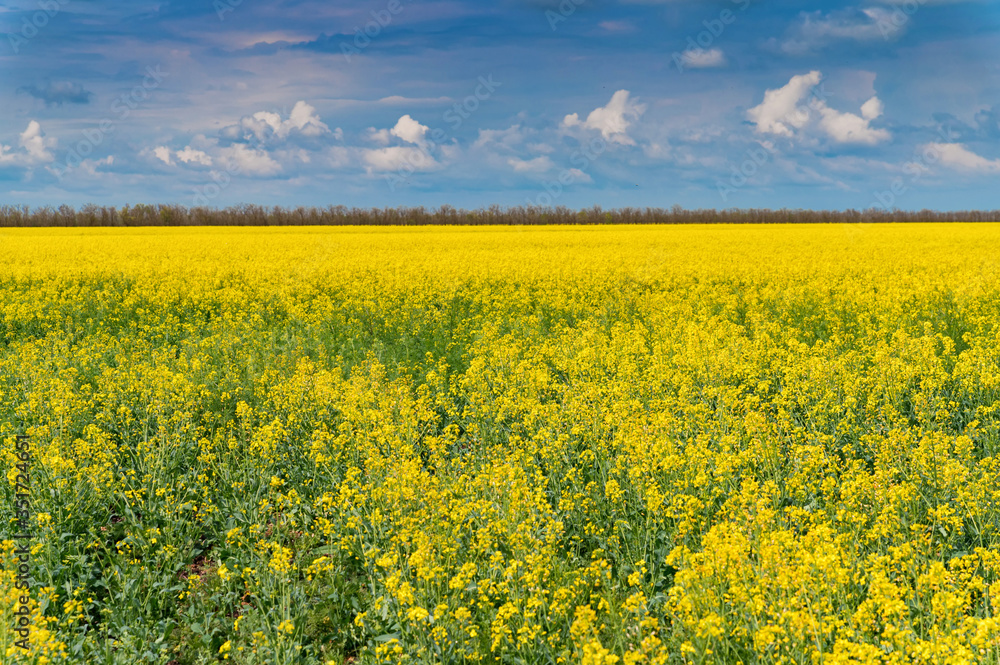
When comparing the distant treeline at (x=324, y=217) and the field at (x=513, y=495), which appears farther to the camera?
the distant treeline at (x=324, y=217)

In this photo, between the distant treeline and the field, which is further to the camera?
the distant treeline

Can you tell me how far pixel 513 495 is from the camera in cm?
525

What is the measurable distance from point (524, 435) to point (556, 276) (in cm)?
1309

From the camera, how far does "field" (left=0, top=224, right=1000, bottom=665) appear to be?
4.16 metres

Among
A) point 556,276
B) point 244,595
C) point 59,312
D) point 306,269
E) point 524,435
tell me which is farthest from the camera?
point 306,269

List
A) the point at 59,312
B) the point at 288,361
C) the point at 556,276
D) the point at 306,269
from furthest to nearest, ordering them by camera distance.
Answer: the point at 306,269, the point at 556,276, the point at 59,312, the point at 288,361

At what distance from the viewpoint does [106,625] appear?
16.5 feet

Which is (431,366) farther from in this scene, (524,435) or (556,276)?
(556,276)

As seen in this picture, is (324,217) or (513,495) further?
(324,217)

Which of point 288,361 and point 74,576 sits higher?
point 288,361

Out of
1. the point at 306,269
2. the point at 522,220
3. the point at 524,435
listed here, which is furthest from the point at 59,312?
the point at 522,220

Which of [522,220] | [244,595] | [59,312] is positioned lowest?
[244,595]

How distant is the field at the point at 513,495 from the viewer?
4.16 metres

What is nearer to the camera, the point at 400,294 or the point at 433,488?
the point at 433,488
